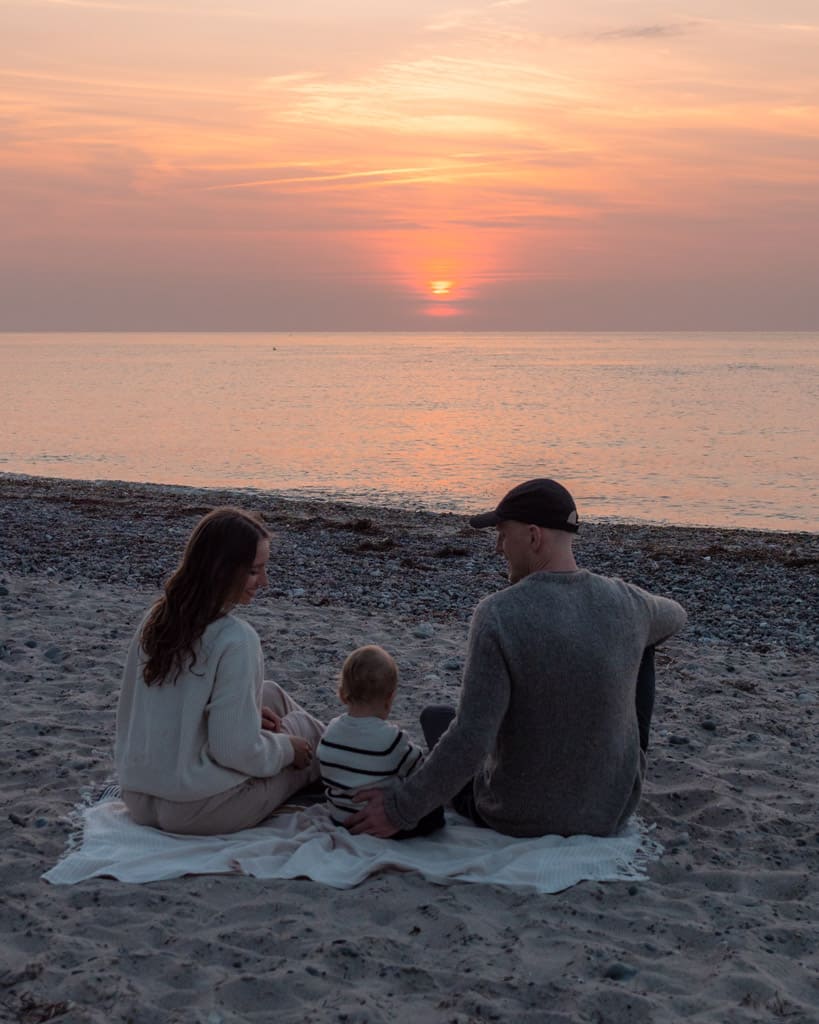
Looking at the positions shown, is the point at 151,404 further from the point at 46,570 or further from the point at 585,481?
the point at 46,570

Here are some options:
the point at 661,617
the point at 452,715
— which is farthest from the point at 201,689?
the point at 661,617

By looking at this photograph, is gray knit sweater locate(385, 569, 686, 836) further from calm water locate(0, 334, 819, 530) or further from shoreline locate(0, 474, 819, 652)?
calm water locate(0, 334, 819, 530)

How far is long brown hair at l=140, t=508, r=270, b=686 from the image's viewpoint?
15.0 feet

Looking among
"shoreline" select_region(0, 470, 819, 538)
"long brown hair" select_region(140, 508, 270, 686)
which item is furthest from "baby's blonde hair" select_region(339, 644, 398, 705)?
"shoreline" select_region(0, 470, 819, 538)

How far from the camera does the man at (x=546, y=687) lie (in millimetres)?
4355

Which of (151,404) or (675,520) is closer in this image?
(675,520)

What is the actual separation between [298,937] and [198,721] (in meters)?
1.03

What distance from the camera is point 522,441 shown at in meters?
41.7

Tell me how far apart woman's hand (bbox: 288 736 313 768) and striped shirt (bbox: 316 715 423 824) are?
0.18 meters

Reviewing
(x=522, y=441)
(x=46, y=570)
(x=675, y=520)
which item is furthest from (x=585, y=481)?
(x=46, y=570)

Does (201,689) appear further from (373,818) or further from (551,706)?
(551,706)

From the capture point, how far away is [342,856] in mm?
4707

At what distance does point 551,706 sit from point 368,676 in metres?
0.81

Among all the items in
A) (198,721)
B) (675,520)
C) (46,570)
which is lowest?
(675,520)
